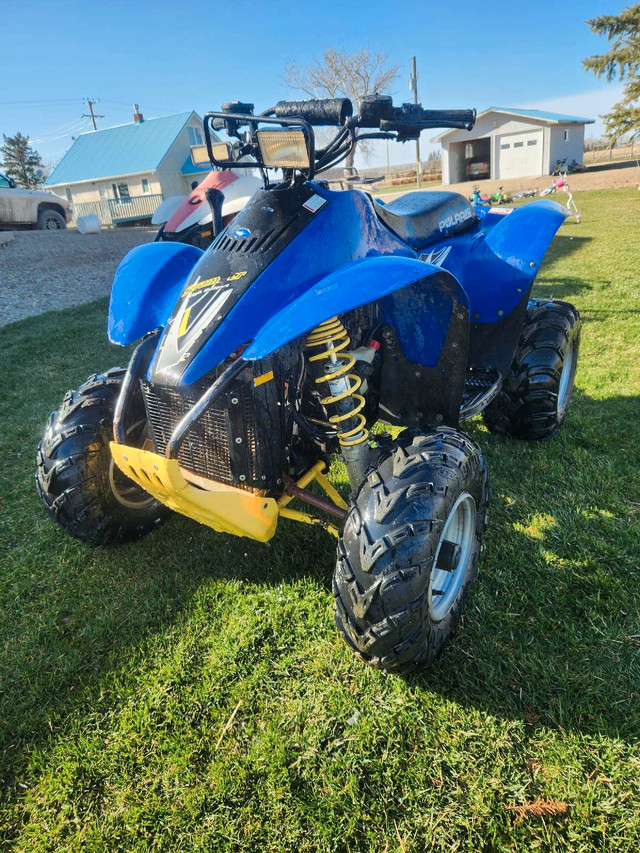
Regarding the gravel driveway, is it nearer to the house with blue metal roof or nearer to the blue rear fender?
the blue rear fender

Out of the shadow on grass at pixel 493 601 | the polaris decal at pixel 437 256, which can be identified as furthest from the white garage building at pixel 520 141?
the shadow on grass at pixel 493 601

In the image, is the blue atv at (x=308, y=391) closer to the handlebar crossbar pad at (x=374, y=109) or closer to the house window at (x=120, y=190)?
the handlebar crossbar pad at (x=374, y=109)

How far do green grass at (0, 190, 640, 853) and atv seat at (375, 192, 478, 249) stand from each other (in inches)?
57.2

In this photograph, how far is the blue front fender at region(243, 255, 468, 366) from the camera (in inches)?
69.8

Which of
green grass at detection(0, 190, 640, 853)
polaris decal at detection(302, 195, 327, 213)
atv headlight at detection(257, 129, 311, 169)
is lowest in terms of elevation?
green grass at detection(0, 190, 640, 853)

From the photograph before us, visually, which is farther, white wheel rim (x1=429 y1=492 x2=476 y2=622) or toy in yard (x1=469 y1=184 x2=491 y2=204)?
toy in yard (x1=469 y1=184 x2=491 y2=204)

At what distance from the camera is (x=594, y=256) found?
966 centimetres

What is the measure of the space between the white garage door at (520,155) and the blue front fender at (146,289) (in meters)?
36.2

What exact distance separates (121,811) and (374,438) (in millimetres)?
1570

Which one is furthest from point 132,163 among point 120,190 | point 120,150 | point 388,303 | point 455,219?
point 388,303

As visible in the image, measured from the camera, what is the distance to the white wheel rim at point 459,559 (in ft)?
7.31

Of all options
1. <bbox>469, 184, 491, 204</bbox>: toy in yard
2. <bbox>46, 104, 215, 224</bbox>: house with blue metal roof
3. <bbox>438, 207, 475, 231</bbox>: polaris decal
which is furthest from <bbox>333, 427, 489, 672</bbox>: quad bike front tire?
<bbox>46, 104, 215, 224</bbox>: house with blue metal roof

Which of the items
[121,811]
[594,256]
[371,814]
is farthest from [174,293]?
[594,256]

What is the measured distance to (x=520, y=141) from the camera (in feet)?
111
